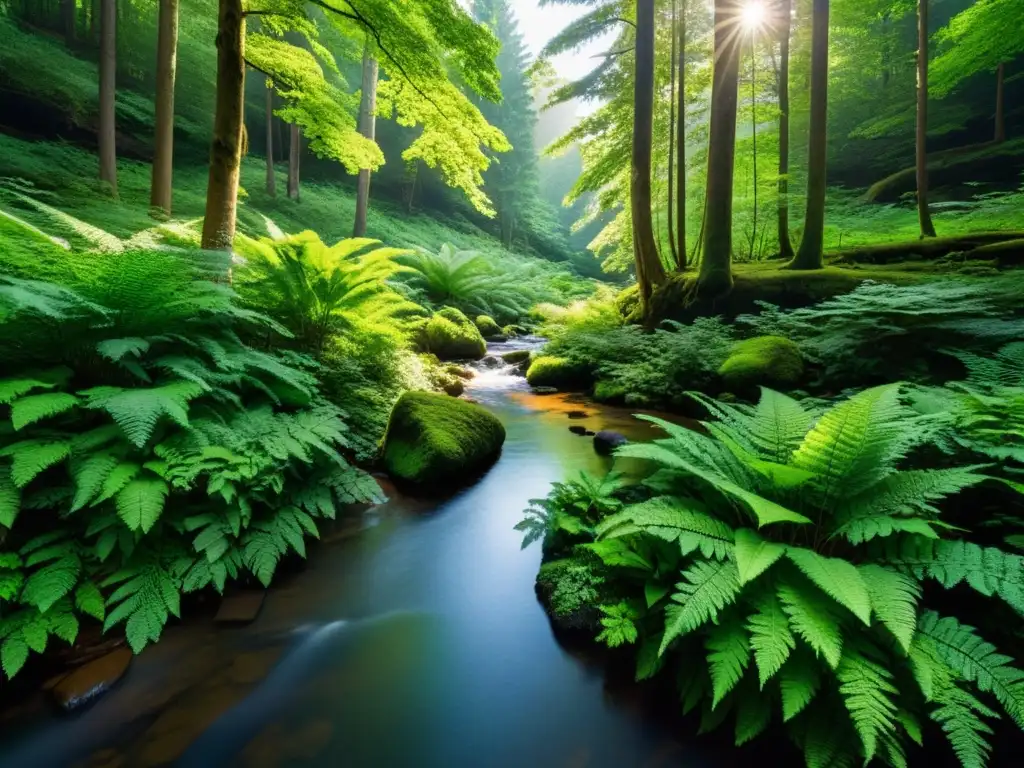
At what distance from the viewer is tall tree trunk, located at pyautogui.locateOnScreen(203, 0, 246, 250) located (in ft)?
12.8

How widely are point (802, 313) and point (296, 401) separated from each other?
5.45 metres

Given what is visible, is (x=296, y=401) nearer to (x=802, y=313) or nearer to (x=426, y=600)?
(x=426, y=600)

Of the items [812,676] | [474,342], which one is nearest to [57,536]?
[812,676]

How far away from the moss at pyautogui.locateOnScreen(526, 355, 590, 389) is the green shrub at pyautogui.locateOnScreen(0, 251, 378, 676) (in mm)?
4956

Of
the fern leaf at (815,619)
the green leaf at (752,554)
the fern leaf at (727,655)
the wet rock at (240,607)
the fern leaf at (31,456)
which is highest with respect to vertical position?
the fern leaf at (31,456)

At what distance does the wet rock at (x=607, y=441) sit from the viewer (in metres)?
4.68

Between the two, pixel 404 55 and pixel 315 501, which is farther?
pixel 404 55

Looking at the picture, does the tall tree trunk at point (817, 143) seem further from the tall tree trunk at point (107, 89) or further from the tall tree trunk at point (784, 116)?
the tall tree trunk at point (107, 89)

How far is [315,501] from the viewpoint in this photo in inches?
114

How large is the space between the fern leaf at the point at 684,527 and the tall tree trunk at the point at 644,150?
23.3 feet

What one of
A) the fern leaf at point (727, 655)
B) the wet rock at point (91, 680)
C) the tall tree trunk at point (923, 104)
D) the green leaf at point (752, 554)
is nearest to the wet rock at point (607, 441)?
the green leaf at point (752, 554)

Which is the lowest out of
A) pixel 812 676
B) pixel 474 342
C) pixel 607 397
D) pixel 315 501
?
A: pixel 812 676

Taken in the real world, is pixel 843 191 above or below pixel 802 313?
above

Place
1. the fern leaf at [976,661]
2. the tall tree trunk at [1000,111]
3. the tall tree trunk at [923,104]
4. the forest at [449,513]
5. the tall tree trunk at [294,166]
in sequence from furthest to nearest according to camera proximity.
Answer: the tall tree trunk at [294,166]
the tall tree trunk at [1000,111]
the tall tree trunk at [923,104]
the forest at [449,513]
the fern leaf at [976,661]
